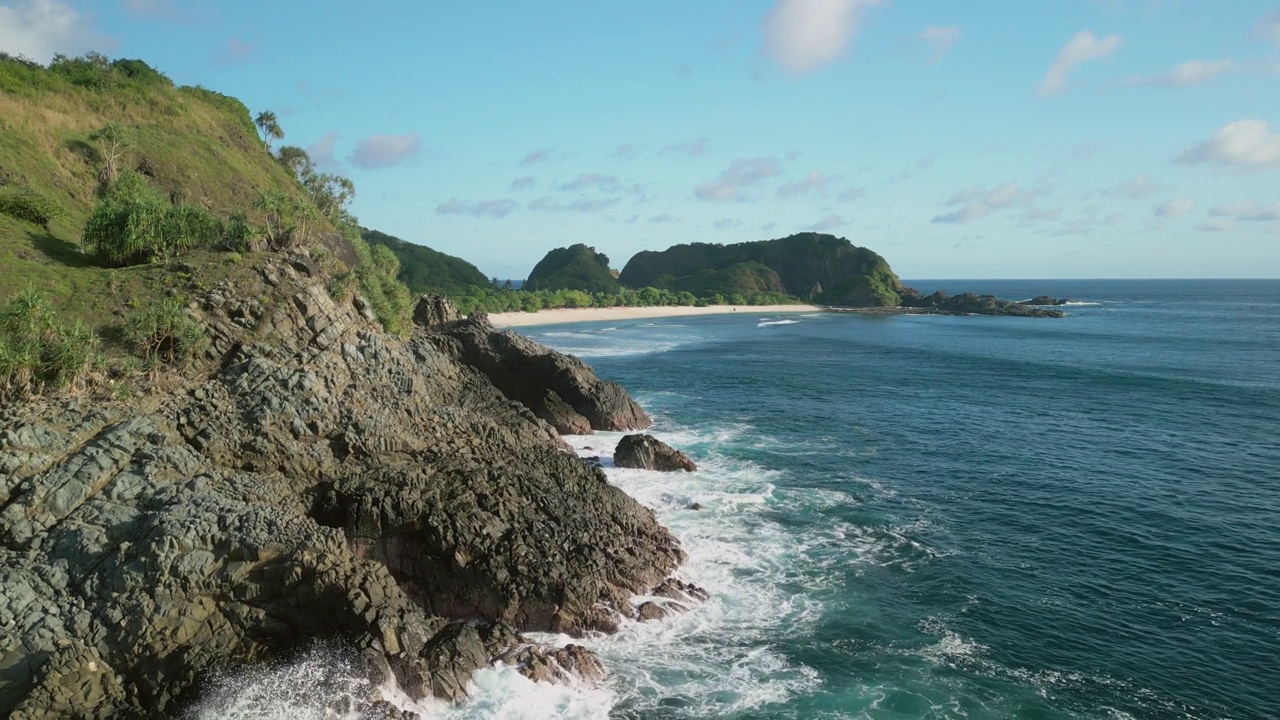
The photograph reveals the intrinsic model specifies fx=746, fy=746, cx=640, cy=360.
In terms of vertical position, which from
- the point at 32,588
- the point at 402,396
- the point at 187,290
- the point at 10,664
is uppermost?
the point at 187,290

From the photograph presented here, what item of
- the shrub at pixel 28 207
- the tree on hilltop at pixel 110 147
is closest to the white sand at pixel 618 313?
the tree on hilltop at pixel 110 147

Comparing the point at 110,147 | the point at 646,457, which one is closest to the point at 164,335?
the point at 646,457

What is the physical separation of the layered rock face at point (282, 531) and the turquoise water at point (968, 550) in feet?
12.5

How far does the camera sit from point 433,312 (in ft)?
197

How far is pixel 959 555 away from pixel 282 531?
2384cm

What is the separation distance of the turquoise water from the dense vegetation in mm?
19577

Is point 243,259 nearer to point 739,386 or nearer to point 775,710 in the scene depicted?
point 775,710

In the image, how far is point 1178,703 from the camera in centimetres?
1952

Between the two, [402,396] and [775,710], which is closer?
[775,710]

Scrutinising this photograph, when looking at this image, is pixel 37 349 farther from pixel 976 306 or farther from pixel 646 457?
pixel 976 306

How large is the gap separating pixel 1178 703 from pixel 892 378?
2046 inches

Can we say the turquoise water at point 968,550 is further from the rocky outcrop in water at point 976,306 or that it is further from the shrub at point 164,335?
the rocky outcrop in water at point 976,306

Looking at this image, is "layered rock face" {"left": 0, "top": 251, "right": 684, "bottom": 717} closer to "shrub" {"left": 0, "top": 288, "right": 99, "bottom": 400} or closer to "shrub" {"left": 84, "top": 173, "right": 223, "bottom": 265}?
"shrub" {"left": 0, "top": 288, "right": 99, "bottom": 400}

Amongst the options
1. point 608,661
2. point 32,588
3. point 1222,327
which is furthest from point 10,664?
point 1222,327
